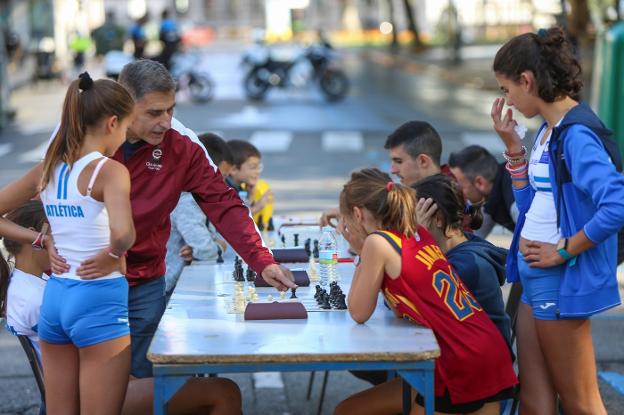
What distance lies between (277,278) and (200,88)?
2091cm

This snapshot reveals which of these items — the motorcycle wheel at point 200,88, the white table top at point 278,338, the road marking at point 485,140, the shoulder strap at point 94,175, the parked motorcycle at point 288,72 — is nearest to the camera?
the white table top at point 278,338

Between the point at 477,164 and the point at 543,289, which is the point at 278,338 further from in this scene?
the point at 477,164

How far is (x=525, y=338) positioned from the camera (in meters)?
4.55

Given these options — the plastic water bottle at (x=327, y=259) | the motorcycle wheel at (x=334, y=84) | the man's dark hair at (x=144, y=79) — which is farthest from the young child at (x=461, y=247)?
the motorcycle wheel at (x=334, y=84)

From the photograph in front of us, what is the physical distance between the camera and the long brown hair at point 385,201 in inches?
167

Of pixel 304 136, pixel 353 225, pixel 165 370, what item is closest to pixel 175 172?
pixel 353 225

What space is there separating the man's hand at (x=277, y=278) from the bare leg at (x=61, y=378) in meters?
0.87

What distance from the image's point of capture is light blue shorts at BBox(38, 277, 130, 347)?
398 cm

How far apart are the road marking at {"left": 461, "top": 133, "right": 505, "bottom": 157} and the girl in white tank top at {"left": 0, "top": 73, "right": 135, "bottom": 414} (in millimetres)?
13013

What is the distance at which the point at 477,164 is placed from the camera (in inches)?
236

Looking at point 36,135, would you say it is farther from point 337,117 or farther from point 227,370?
point 227,370

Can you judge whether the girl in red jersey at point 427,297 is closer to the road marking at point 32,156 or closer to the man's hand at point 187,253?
the man's hand at point 187,253

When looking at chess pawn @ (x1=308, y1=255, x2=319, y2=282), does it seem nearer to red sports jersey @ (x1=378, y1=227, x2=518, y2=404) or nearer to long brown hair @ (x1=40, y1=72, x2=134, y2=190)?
red sports jersey @ (x1=378, y1=227, x2=518, y2=404)

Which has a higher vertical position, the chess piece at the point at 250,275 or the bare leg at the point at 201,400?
the chess piece at the point at 250,275
